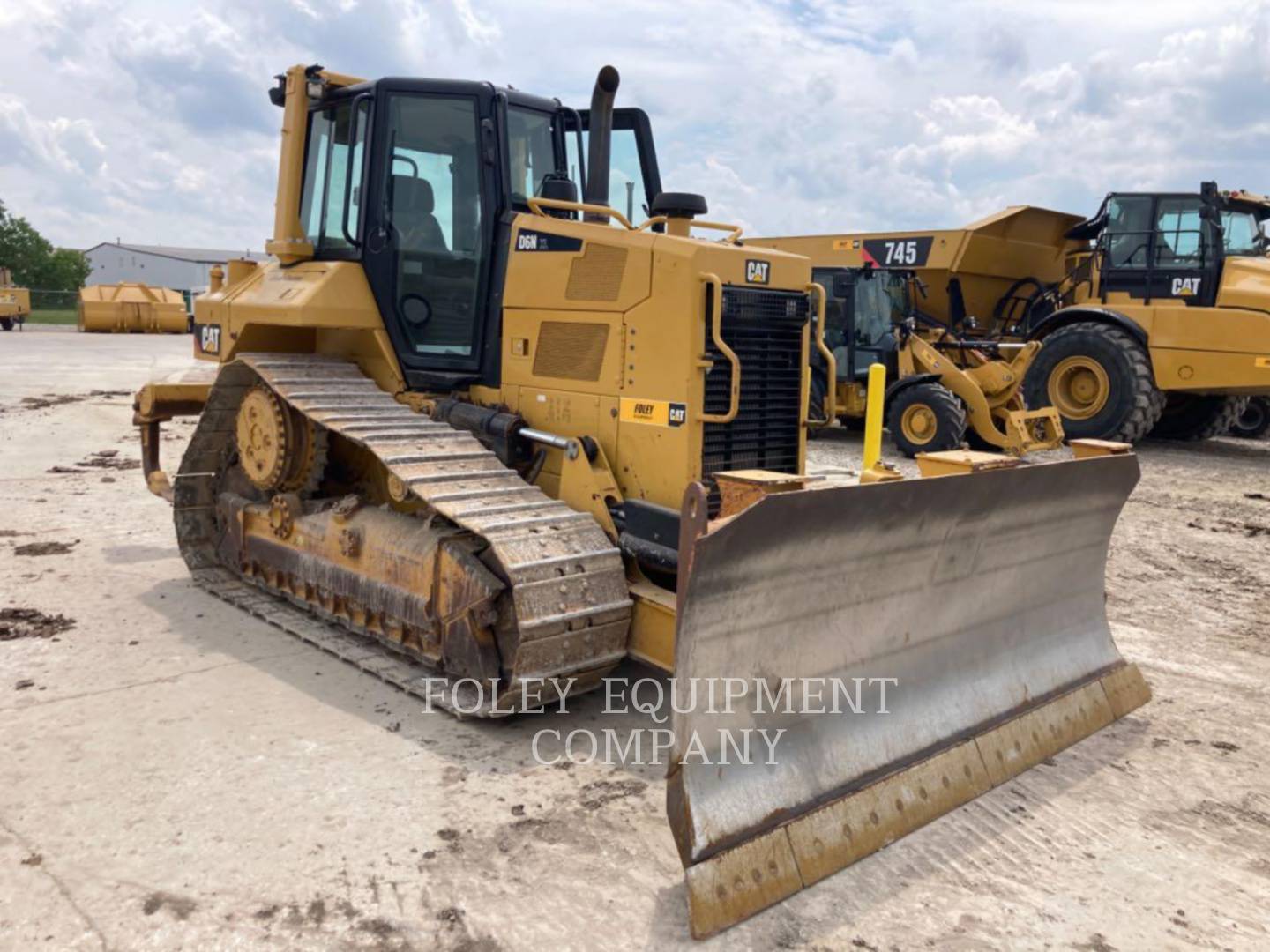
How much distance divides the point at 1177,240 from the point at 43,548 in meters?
13.2

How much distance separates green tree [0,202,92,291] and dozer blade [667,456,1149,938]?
72.1 m

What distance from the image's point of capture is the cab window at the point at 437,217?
5.55 m

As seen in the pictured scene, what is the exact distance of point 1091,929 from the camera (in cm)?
304

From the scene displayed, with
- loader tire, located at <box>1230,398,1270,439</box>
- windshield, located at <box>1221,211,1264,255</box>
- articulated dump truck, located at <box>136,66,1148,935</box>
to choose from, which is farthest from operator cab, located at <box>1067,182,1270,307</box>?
articulated dump truck, located at <box>136,66,1148,935</box>

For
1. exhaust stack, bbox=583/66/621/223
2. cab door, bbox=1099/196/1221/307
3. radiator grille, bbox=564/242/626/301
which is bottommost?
radiator grille, bbox=564/242/626/301

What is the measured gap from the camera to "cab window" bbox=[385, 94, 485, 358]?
5.55 m

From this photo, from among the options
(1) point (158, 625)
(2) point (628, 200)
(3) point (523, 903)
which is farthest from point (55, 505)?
(3) point (523, 903)

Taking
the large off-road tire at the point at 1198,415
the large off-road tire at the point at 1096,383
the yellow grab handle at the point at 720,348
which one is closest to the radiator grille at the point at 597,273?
the yellow grab handle at the point at 720,348

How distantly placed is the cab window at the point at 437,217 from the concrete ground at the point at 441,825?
1.91 metres

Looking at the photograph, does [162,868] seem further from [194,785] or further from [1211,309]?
[1211,309]

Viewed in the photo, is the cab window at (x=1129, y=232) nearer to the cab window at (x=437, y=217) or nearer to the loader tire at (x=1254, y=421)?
the loader tire at (x=1254, y=421)

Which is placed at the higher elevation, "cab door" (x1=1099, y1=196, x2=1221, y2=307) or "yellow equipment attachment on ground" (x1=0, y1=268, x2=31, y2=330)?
"cab door" (x1=1099, y1=196, x2=1221, y2=307)

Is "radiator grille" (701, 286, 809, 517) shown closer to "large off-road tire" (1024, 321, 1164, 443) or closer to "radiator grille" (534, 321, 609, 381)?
"radiator grille" (534, 321, 609, 381)

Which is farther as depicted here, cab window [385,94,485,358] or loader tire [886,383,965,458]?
loader tire [886,383,965,458]
